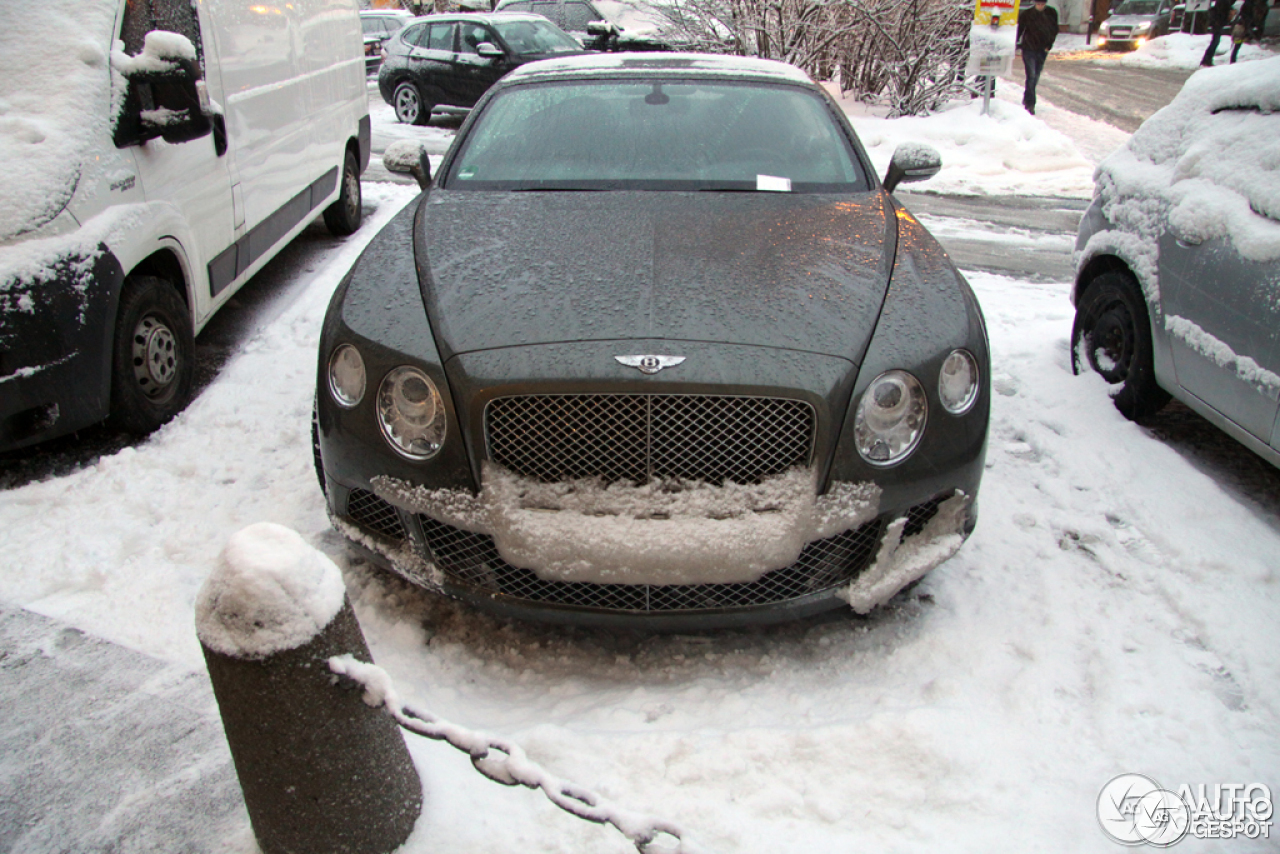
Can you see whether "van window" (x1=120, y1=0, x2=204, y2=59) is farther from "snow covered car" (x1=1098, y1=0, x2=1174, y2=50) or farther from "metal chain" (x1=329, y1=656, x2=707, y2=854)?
"snow covered car" (x1=1098, y1=0, x2=1174, y2=50)

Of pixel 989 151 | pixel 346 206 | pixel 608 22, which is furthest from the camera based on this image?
pixel 608 22

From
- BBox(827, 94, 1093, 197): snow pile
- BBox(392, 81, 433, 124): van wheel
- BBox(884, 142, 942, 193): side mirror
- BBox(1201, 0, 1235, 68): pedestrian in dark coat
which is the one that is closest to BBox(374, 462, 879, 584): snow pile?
BBox(884, 142, 942, 193): side mirror

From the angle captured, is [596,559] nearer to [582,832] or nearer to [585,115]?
[582,832]

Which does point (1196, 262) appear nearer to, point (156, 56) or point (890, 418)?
point (890, 418)

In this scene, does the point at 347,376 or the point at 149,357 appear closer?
the point at 347,376

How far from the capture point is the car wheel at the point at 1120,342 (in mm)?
3984

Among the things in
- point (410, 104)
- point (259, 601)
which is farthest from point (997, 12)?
point (259, 601)

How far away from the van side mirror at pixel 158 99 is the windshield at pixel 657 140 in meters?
1.11

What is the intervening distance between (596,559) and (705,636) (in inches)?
24.3

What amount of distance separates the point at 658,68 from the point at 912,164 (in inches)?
47.9

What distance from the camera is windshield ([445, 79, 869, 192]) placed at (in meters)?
3.51

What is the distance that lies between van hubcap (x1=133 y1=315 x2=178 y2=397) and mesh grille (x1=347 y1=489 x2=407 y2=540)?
1680 mm

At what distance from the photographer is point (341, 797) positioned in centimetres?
170

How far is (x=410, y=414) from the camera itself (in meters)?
2.44
